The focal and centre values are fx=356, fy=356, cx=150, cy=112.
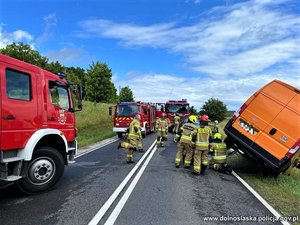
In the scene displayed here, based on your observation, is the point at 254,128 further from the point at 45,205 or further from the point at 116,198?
the point at 45,205

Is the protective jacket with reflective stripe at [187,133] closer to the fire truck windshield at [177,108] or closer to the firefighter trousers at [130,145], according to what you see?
the firefighter trousers at [130,145]

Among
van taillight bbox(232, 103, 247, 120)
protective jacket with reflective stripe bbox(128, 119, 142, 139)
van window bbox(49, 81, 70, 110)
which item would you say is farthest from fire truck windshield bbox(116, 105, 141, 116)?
van window bbox(49, 81, 70, 110)

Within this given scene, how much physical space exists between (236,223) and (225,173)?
528cm

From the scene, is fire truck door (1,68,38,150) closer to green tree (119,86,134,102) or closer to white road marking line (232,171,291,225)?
white road marking line (232,171,291,225)

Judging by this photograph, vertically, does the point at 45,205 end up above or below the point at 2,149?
below

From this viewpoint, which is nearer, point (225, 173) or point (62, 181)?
point (62, 181)

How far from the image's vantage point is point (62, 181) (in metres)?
8.80

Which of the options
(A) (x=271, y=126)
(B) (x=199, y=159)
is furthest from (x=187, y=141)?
(A) (x=271, y=126)

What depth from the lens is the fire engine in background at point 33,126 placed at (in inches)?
261

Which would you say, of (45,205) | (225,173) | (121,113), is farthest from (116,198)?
(121,113)

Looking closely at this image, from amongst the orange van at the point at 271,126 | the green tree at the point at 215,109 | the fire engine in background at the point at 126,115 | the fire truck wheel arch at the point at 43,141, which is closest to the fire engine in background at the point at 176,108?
the fire engine in background at the point at 126,115

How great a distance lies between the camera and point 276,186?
974 cm

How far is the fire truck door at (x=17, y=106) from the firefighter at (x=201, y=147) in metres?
4.97

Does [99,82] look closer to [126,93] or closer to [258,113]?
[126,93]
